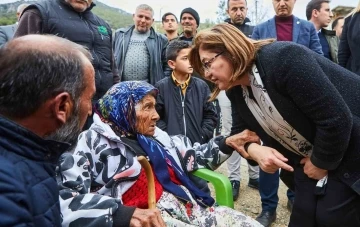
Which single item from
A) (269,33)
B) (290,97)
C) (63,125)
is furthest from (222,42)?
(269,33)

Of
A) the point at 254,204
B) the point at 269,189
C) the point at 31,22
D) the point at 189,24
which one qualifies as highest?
the point at 31,22

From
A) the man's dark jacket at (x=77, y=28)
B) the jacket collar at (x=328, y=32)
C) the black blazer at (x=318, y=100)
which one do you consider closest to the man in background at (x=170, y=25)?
the jacket collar at (x=328, y=32)

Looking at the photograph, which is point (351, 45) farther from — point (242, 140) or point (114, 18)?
point (114, 18)

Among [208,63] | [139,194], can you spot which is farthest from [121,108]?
[208,63]

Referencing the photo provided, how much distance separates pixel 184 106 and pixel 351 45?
5.09 ft

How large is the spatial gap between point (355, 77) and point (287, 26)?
221 centimetres

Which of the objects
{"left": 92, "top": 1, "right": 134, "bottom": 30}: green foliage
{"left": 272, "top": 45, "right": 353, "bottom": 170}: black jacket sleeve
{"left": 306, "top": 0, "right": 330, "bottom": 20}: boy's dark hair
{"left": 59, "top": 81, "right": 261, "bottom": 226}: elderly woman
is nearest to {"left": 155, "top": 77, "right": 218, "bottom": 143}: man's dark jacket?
{"left": 59, "top": 81, "right": 261, "bottom": 226}: elderly woman

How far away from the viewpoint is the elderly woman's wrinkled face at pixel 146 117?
7.83 feet

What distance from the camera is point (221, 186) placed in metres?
2.50

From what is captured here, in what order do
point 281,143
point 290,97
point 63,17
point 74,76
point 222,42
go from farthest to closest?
point 63,17 < point 281,143 < point 222,42 < point 290,97 < point 74,76

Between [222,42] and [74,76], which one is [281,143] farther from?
[74,76]

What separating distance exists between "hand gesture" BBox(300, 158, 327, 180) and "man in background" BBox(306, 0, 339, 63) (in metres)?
3.13

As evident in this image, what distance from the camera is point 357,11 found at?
3.11m

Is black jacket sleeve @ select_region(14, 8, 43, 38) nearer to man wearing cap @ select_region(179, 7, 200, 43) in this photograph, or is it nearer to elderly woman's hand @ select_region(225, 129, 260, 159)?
elderly woman's hand @ select_region(225, 129, 260, 159)
